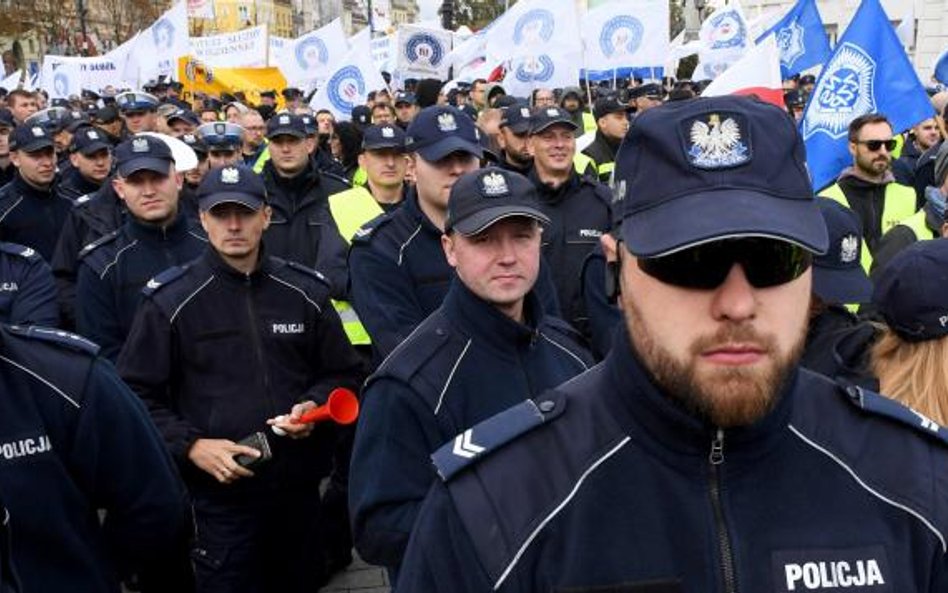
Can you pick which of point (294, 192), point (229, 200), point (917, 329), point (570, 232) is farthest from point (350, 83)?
point (917, 329)

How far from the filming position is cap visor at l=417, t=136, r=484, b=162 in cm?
458

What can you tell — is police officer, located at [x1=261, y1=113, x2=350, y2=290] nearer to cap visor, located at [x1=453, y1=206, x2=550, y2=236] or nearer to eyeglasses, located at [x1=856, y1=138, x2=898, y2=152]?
cap visor, located at [x1=453, y1=206, x2=550, y2=236]

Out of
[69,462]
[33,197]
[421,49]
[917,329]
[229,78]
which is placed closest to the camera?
[917,329]

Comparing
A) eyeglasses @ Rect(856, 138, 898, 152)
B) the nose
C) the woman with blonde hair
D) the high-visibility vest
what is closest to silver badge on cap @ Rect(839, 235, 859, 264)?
the woman with blonde hair

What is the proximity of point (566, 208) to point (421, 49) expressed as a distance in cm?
1087

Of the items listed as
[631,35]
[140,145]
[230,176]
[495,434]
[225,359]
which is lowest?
[225,359]

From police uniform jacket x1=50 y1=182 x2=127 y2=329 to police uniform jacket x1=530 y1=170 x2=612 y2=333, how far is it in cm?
271

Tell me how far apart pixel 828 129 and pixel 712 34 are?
752 cm

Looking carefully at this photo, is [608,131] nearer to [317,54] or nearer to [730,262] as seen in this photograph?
[730,262]

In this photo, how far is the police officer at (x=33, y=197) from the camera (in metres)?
7.36

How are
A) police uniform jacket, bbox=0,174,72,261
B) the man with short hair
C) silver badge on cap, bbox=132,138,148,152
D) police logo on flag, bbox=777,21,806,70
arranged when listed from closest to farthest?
silver badge on cap, bbox=132,138,148,152, the man with short hair, police uniform jacket, bbox=0,174,72,261, police logo on flag, bbox=777,21,806,70

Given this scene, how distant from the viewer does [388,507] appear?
2828 mm

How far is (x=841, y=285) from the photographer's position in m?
3.56

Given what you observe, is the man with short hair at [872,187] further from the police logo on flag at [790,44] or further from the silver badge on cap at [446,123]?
the police logo on flag at [790,44]
